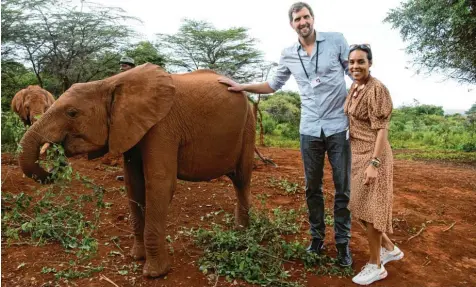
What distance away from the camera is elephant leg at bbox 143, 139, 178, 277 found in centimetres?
384

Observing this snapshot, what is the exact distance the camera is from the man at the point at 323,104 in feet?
13.5

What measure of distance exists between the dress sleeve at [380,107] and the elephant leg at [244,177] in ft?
5.43

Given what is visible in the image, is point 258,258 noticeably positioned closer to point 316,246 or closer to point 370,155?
point 316,246

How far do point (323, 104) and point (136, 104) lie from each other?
5.84ft

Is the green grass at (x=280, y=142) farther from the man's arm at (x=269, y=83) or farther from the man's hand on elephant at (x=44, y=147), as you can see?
the man's hand on elephant at (x=44, y=147)

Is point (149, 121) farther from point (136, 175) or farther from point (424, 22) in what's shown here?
point (424, 22)

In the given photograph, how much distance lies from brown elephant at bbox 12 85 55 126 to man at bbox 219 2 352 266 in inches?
316

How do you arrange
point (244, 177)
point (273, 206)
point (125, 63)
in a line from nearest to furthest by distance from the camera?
1. point (244, 177)
2. point (273, 206)
3. point (125, 63)

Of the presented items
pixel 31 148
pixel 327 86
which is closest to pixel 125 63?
pixel 31 148

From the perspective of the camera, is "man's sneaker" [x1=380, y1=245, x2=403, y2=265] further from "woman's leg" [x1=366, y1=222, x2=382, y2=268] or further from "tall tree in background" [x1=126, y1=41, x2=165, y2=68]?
"tall tree in background" [x1=126, y1=41, x2=165, y2=68]

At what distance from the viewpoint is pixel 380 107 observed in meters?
3.67

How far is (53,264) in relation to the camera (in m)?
4.10

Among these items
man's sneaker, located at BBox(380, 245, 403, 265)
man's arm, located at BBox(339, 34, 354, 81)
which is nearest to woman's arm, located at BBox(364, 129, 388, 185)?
man's arm, located at BBox(339, 34, 354, 81)

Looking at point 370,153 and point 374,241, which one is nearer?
point 370,153
